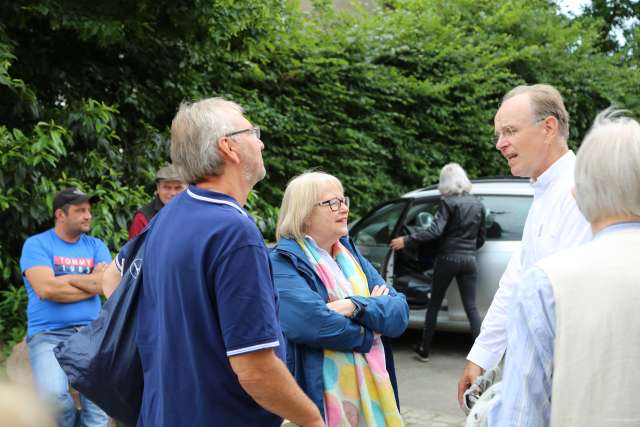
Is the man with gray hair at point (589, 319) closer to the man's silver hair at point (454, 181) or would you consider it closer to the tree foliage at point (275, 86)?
the tree foliage at point (275, 86)

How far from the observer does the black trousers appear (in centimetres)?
759

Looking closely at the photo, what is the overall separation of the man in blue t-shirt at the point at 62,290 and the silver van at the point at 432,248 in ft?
12.9

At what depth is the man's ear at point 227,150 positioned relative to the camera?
8.13 feet

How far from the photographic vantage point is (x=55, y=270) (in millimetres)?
4672

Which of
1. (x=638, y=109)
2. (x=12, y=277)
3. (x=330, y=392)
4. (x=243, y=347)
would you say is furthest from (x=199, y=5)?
(x=638, y=109)

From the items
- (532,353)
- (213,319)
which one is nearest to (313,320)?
(213,319)

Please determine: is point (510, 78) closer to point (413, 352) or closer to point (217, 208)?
point (413, 352)

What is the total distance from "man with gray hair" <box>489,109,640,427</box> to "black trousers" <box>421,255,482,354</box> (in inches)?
223

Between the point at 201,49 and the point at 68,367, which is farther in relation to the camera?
the point at 201,49

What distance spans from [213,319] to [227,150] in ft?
1.82

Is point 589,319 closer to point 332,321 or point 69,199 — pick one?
point 332,321

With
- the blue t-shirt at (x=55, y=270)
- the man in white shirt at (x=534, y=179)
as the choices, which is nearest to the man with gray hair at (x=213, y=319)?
the man in white shirt at (x=534, y=179)

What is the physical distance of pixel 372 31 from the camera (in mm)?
11953

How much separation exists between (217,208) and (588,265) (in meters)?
1.11
